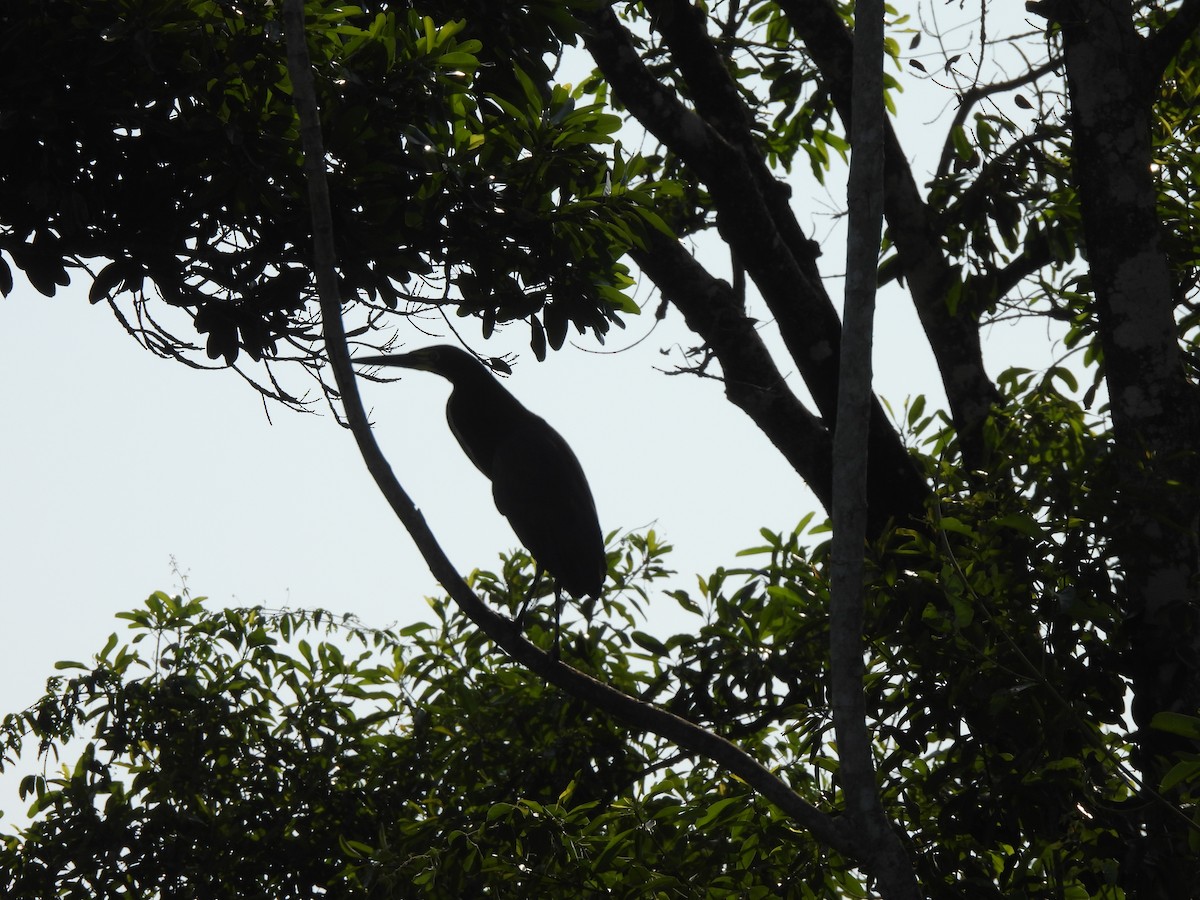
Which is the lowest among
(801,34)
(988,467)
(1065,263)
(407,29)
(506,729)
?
(506,729)

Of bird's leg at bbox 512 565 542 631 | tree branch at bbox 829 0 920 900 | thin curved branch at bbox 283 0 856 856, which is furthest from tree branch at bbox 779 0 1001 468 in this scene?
thin curved branch at bbox 283 0 856 856

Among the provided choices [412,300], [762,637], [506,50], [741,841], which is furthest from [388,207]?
[741,841]

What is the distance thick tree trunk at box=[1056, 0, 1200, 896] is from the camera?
9.25 feet

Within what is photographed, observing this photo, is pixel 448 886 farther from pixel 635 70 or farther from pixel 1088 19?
pixel 1088 19

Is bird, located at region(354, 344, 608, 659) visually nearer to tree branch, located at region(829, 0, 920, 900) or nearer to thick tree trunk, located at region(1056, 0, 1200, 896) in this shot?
tree branch, located at region(829, 0, 920, 900)

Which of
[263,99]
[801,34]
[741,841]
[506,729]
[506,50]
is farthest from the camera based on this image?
[801,34]

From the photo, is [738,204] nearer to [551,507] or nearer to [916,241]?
[916,241]

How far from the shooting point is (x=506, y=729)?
159 inches

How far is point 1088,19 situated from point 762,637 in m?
2.08

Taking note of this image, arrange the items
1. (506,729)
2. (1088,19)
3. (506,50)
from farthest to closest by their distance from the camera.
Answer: (506,729), (1088,19), (506,50)

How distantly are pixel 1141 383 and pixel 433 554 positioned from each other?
2.07 m

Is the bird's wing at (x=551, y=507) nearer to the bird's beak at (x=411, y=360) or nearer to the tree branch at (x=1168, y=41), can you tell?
the bird's beak at (x=411, y=360)

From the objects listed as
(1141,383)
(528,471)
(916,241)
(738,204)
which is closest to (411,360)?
(528,471)

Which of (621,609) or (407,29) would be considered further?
(621,609)
